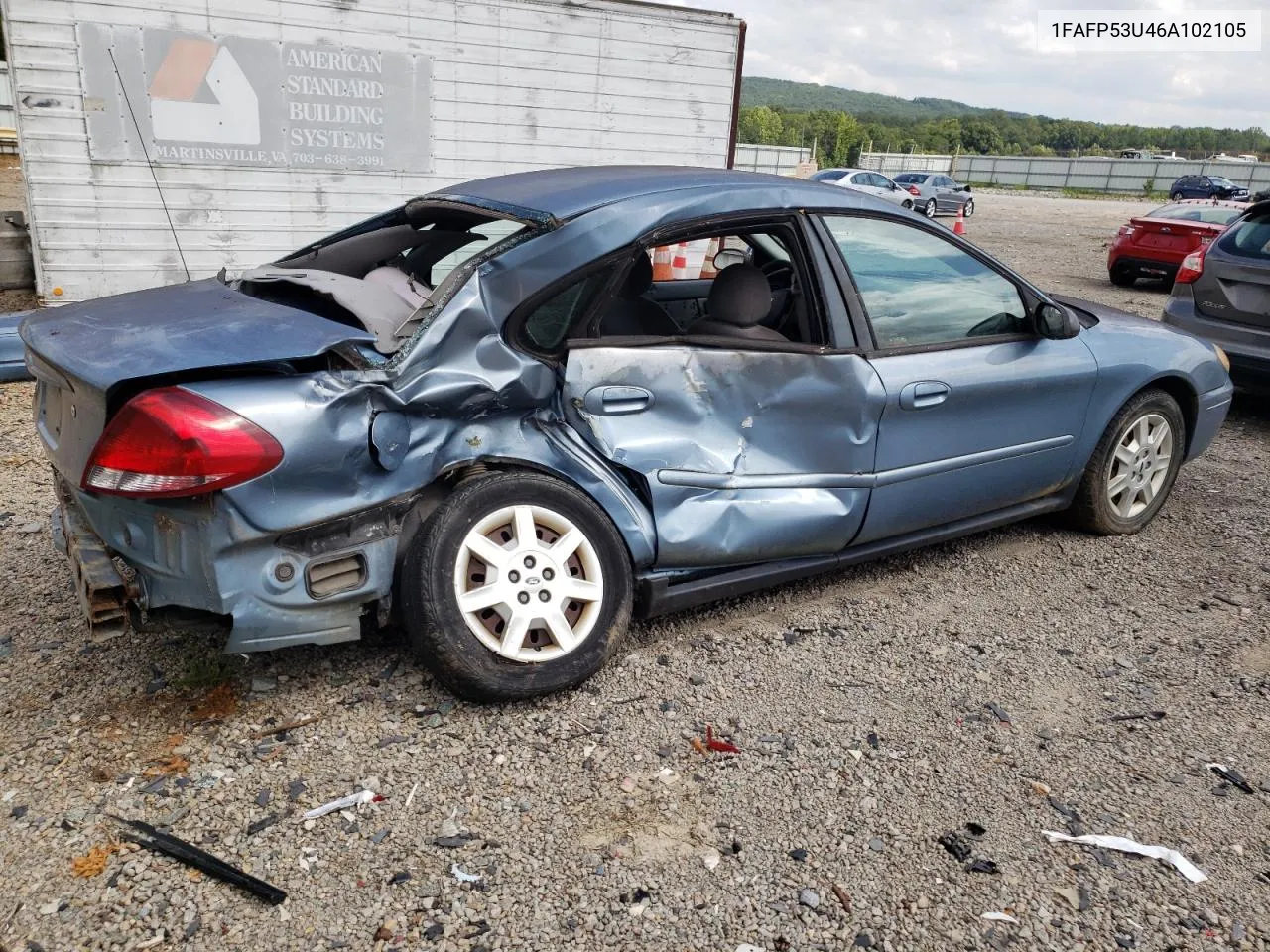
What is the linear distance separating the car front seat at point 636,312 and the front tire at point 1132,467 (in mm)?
2148

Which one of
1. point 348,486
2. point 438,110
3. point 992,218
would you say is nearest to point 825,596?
point 348,486

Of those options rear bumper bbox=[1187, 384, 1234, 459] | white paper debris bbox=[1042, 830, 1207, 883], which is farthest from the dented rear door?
rear bumper bbox=[1187, 384, 1234, 459]

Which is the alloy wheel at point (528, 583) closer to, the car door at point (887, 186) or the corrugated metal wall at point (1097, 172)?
the car door at point (887, 186)

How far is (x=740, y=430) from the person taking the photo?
3311 mm

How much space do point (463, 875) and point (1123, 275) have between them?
14303 mm

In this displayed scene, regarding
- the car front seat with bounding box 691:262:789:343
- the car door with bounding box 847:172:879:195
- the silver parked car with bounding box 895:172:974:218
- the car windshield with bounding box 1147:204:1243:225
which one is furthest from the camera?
the silver parked car with bounding box 895:172:974:218

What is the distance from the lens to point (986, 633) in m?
3.64

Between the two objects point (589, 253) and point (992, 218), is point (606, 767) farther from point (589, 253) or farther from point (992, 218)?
point (992, 218)

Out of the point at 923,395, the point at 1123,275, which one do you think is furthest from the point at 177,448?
the point at 1123,275

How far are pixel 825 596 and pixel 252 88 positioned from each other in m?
6.60

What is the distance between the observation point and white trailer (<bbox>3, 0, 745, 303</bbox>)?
7414 mm

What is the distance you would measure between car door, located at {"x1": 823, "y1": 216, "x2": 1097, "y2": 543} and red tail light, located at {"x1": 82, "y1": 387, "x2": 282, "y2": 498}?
212 centimetres

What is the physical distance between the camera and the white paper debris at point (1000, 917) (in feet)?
7.39

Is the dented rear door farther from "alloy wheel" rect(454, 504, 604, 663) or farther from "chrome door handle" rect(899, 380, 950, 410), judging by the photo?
"alloy wheel" rect(454, 504, 604, 663)
